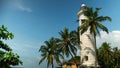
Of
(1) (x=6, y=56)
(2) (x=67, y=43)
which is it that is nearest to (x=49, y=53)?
(2) (x=67, y=43)

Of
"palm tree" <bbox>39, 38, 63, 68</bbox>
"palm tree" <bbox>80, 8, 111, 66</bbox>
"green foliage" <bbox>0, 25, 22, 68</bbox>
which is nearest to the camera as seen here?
"green foliage" <bbox>0, 25, 22, 68</bbox>

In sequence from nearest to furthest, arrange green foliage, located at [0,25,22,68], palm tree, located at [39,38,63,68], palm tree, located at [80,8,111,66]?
1. green foliage, located at [0,25,22,68]
2. palm tree, located at [80,8,111,66]
3. palm tree, located at [39,38,63,68]

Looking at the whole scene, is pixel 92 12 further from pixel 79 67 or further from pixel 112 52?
pixel 112 52

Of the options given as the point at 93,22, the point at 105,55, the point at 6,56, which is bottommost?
the point at 6,56

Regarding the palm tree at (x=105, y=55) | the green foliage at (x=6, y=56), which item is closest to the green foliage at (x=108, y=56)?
the palm tree at (x=105, y=55)

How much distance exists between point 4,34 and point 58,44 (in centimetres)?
4921

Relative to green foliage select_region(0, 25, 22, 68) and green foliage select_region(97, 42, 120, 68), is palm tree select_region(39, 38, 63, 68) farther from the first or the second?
green foliage select_region(0, 25, 22, 68)

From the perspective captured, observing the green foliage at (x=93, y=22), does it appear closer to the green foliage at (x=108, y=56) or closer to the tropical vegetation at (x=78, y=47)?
the tropical vegetation at (x=78, y=47)

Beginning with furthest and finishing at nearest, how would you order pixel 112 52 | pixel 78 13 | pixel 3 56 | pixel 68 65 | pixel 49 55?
pixel 112 52, pixel 49 55, pixel 78 13, pixel 68 65, pixel 3 56

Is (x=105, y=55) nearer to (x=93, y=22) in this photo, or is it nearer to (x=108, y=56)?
(x=108, y=56)

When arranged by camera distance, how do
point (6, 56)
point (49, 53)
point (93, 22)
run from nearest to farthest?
1. point (6, 56)
2. point (93, 22)
3. point (49, 53)

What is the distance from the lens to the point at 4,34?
31.4ft

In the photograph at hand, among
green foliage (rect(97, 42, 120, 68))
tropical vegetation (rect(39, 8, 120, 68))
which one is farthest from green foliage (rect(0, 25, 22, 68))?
green foliage (rect(97, 42, 120, 68))

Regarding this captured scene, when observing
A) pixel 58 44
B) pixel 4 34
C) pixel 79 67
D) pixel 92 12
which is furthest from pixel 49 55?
pixel 4 34
